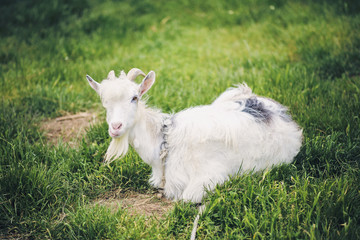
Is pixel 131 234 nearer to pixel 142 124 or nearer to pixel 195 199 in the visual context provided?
pixel 195 199

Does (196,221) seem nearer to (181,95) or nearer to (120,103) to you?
(120,103)

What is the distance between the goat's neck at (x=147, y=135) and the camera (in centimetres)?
295

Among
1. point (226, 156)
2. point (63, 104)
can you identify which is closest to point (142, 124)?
point (226, 156)

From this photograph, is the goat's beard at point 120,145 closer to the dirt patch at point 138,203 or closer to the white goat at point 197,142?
the white goat at point 197,142

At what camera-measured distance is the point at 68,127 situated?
431 cm

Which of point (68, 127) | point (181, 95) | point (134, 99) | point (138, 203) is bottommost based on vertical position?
point (138, 203)

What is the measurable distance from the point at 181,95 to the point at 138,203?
2.01 meters

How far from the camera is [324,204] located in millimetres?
2629

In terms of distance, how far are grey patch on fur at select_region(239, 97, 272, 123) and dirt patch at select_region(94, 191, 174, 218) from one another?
1.08 meters

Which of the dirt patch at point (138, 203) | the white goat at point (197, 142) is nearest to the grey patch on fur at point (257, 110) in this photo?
the white goat at point (197, 142)

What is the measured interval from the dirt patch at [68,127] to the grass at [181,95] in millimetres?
144

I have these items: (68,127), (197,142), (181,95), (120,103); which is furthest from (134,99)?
(181,95)

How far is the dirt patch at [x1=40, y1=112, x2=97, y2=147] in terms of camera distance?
4073 mm

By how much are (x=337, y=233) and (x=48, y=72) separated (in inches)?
180
